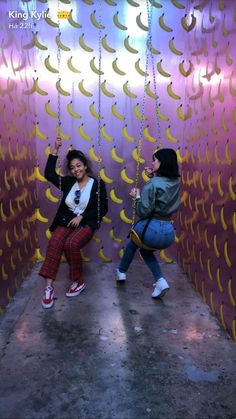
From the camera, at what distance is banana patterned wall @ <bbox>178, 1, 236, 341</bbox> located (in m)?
2.71

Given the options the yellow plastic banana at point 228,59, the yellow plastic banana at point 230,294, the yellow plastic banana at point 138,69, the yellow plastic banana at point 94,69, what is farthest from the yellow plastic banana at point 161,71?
the yellow plastic banana at point 230,294

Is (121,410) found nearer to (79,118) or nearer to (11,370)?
(11,370)

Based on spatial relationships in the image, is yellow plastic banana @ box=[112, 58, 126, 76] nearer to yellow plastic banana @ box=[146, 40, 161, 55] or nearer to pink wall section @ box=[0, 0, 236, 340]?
pink wall section @ box=[0, 0, 236, 340]

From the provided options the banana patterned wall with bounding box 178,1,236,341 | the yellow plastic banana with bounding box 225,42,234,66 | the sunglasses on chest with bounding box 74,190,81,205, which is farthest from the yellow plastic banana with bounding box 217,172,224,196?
the sunglasses on chest with bounding box 74,190,81,205

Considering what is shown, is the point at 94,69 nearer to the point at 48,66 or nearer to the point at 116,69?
the point at 116,69

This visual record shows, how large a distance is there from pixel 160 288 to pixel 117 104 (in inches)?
70.3

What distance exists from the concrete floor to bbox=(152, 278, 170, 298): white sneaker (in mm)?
59

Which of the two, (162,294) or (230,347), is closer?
(230,347)

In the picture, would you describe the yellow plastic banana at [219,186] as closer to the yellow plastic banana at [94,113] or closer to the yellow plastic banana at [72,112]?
the yellow plastic banana at [94,113]

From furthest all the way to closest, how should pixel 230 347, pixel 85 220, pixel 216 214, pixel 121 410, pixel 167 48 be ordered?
1. pixel 167 48
2. pixel 85 220
3. pixel 216 214
4. pixel 230 347
5. pixel 121 410

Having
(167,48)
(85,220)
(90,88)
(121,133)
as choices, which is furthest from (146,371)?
(167,48)

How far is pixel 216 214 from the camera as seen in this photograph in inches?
117

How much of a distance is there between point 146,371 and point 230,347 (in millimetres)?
616

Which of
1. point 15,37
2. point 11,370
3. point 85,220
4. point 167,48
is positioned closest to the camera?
point 11,370
